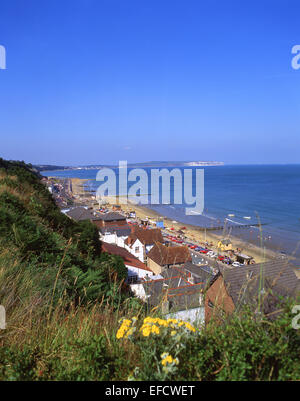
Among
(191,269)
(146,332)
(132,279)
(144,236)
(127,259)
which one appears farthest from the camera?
(144,236)

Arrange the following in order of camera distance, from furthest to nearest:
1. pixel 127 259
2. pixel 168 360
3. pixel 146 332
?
pixel 127 259, pixel 146 332, pixel 168 360

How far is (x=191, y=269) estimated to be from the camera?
21562 millimetres

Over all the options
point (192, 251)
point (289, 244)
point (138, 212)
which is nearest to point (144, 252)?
point (192, 251)

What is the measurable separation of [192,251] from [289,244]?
1395 cm

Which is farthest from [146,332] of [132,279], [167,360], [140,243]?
[140,243]

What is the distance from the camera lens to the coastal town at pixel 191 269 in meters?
3.18

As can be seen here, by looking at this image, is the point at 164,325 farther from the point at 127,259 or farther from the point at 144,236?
the point at 144,236

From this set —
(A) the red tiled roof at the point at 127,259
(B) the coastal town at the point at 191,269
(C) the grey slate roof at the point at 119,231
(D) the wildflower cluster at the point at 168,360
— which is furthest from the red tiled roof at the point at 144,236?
(D) the wildflower cluster at the point at 168,360

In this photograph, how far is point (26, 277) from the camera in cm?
347

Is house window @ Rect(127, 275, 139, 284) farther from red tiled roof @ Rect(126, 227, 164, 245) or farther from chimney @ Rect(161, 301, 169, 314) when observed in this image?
chimney @ Rect(161, 301, 169, 314)

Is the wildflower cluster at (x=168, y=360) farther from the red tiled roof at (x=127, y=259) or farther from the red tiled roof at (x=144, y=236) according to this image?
the red tiled roof at (x=144, y=236)

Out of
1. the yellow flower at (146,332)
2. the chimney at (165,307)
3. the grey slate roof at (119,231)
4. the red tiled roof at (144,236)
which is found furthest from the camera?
the grey slate roof at (119,231)
